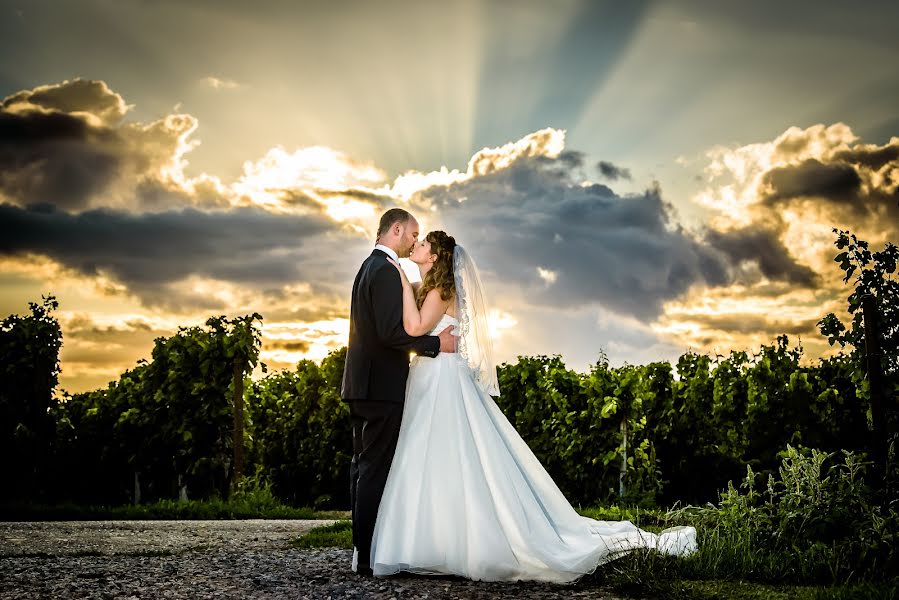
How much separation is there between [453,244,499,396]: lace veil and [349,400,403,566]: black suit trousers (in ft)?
1.90

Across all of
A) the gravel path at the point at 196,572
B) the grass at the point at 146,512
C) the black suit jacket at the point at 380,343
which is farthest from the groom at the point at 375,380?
the grass at the point at 146,512

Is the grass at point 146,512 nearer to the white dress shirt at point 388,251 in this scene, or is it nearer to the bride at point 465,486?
the bride at point 465,486

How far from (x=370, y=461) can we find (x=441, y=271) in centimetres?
137

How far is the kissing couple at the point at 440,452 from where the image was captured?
197 inches

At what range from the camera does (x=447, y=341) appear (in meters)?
5.50

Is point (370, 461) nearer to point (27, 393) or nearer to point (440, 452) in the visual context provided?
point (440, 452)

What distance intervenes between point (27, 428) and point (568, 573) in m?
9.85

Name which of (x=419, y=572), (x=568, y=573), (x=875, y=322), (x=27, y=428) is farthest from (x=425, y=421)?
(x=27, y=428)

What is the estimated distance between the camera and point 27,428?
11.9m

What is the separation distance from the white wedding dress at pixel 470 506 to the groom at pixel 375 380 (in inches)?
3.5

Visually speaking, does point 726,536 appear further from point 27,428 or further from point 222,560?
point 27,428

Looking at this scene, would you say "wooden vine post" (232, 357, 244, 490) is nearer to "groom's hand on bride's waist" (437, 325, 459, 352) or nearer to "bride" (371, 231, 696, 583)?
"bride" (371, 231, 696, 583)

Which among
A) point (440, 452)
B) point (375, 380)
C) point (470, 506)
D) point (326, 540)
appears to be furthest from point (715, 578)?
point (326, 540)

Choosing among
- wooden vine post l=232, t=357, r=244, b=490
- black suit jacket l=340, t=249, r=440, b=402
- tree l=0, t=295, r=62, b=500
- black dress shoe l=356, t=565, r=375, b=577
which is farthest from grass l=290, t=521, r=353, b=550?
tree l=0, t=295, r=62, b=500
